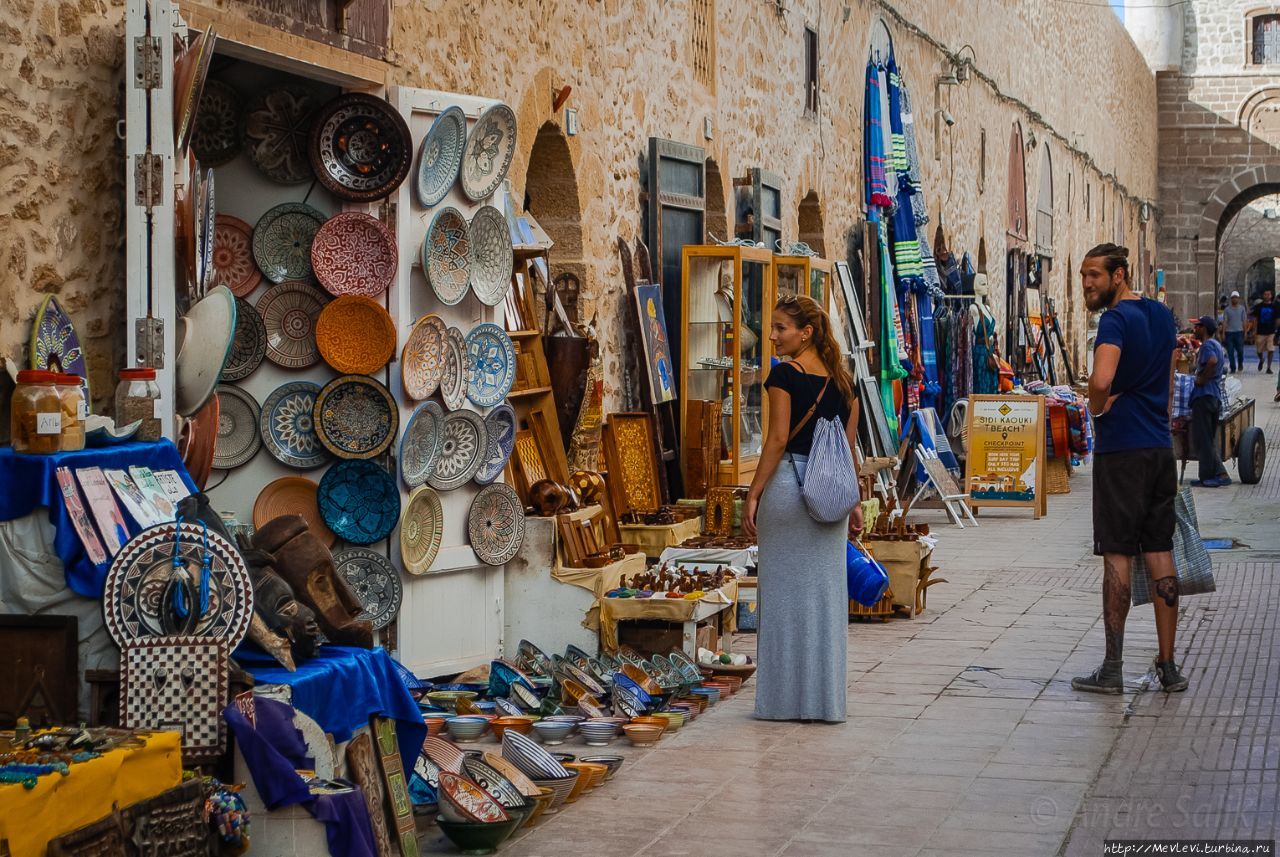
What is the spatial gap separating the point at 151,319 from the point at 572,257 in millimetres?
4113

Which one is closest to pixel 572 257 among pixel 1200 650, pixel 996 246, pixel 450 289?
pixel 450 289

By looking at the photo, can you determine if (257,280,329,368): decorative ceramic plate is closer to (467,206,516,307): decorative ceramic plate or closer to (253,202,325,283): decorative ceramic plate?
(253,202,325,283): decorative ceramic plate

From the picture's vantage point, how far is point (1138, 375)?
6.63 meters

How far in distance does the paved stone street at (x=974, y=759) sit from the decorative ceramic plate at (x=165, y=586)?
3.40 feet

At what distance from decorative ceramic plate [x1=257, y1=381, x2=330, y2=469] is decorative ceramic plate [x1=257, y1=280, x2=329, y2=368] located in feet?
0.36

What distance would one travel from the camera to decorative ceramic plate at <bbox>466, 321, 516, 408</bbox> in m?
7.31

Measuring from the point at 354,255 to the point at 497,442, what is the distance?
3.71 feet

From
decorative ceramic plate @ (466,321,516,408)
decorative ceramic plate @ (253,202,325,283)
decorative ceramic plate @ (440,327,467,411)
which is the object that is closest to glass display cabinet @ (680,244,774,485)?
decorative ceramic plate @ (466,321,516,408)

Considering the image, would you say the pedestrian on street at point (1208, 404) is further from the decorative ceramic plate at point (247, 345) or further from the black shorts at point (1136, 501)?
the decorative ceramic plate at point (247, 345)

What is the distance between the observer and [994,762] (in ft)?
18.6

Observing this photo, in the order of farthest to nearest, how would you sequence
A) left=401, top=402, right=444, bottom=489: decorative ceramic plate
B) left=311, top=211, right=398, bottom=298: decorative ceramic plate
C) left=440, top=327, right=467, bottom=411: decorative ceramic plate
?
left=440, top=327, right=467, bottom=411: decorative ceramic plate → left=401, top=402, right=444, bottom=489: decorative ceramic plate → left=311, top=211, right=398, bottom=298: decorative ceramic plate

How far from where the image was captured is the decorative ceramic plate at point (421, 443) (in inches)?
269

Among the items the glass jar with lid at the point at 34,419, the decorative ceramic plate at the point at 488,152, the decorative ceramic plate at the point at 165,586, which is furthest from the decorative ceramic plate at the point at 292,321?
the decorative ceramic plate at the point at 165,586

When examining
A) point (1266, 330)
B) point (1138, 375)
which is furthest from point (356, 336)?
point (1266, 330)
